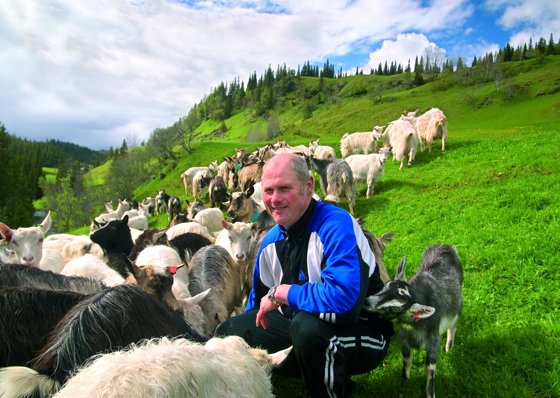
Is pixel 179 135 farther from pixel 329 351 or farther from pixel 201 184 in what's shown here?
pixel 329 351

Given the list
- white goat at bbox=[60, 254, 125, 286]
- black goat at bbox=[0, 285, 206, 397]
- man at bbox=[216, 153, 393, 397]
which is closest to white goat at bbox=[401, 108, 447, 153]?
white goat at bbox=[60, 254, 125, 286]

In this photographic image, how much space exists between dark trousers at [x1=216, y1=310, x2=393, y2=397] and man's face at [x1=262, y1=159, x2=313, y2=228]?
0.86 meters

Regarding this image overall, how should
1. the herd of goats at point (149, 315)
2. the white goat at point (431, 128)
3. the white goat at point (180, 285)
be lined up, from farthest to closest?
the white goat at point (431, 128) < the white goat at point (180, 285) < the herd of goats at point (149, 315)

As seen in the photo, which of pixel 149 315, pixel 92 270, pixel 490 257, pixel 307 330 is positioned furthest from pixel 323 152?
pixel 149 315

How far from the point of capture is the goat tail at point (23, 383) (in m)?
2.02

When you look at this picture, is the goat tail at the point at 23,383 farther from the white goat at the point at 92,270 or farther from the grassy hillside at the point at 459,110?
the grassy hillside at the point at 459,110

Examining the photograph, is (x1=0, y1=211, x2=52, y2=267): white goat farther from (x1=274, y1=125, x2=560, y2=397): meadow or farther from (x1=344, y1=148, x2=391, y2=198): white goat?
(x1=344, y1=148, x2=391, y2=198): white goat

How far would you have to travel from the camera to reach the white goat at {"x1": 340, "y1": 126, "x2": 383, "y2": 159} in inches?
814

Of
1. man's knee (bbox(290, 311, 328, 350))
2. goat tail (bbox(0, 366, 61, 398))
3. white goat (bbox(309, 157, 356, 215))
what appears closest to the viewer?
goat tail (bbox(0, 366, 61, 398))

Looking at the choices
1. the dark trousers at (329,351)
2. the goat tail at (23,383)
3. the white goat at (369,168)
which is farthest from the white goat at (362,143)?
the goat tail at (23,383)

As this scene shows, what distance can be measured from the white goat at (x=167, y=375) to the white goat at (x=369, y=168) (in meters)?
12.1

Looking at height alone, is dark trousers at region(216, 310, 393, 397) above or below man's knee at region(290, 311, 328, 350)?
below

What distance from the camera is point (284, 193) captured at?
10.7 ft

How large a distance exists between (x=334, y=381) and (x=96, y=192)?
59317mm
